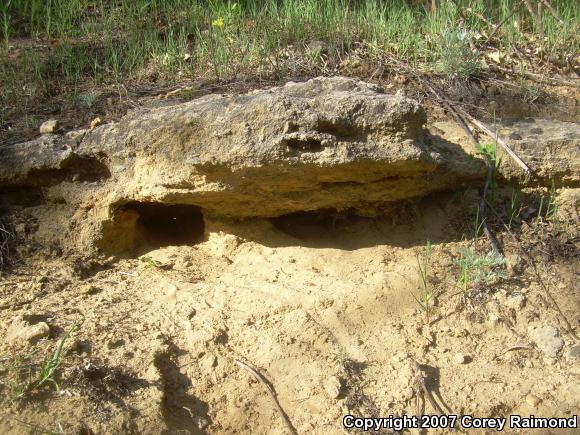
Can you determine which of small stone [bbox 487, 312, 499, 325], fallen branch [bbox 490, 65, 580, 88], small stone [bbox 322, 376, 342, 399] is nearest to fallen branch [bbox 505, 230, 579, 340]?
small stone [bbox 487, 312, 499, 325]

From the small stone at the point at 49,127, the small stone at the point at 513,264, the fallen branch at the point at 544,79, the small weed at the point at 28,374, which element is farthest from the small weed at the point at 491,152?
the small stone at the point at 49,127

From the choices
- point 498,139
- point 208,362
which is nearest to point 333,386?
point 208,362

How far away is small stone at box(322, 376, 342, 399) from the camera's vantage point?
2193 mm

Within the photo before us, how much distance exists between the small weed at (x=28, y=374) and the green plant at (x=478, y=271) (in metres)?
1.69

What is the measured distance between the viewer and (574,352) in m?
2.38

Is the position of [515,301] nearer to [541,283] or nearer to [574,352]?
[541,283]

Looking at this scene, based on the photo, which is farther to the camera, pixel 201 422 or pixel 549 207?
pixel 549 207

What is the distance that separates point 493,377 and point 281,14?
3081 millimetres

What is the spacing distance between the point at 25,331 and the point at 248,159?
1.10m

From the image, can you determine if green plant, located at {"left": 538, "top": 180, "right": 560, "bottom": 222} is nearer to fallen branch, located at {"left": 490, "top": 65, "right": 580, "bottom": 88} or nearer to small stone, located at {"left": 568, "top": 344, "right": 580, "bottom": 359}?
small stone, located at {"left": 568, "top": 344, "right": 580, "bottom": 359}

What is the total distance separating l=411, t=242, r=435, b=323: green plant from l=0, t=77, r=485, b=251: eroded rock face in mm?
312

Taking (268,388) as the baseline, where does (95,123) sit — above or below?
above

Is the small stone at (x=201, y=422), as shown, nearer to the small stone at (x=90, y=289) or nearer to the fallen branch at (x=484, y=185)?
the small stone at (x=90, y=289)

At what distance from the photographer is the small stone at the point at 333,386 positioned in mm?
2193
